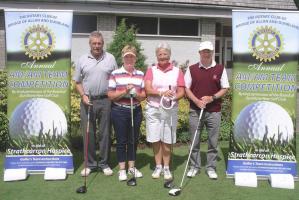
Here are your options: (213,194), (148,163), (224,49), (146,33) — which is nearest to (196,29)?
(146,33)

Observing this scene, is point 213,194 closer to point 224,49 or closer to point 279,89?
point 279,89

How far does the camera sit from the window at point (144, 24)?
50.2 feet

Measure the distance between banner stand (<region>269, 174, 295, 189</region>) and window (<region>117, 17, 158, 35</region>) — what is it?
34.2 feet

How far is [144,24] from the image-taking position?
15484 millimetres

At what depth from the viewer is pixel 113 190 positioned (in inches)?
210

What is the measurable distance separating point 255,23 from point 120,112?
2.23m

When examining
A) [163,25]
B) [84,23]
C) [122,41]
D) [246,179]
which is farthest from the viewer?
[163,25]

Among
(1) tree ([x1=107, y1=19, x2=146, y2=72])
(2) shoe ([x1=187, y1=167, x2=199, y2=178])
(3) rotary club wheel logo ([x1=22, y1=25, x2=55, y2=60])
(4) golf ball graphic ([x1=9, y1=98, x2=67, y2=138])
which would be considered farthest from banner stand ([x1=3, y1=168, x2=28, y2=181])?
(1) tree ([x1=107, y1=19, x2=146, y2=72])

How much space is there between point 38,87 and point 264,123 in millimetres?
3232

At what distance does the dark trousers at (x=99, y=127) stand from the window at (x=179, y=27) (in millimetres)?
10194

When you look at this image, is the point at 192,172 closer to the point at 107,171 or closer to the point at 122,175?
the point at 122,175

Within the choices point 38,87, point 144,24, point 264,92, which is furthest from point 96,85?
point 144,24

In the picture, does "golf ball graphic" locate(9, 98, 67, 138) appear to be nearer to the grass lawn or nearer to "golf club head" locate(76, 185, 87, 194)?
the grass lawn

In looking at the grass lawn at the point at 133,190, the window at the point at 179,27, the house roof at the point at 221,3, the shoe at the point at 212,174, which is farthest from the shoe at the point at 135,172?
the window at the point at 179,27
